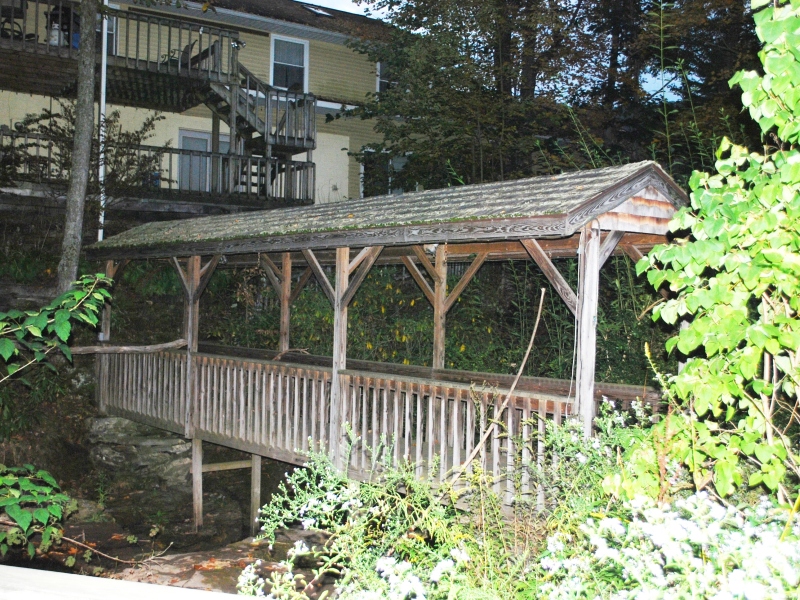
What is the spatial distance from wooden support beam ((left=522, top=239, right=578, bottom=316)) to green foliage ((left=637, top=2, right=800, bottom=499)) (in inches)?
97.7

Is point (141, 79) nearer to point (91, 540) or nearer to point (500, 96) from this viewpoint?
point (500, 96)

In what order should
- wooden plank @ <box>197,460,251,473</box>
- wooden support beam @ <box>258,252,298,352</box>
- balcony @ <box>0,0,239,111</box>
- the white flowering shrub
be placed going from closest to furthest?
the white flowering shrub, wooden support beam @ <box>258,252,298,352</box>, wooden plank @ <box>197,460,251,473</box>, balcony @ <box>0,0,239,111</box>

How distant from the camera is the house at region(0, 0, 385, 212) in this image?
16.2m

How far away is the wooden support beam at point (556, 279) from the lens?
6539 mm

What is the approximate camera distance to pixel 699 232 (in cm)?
386

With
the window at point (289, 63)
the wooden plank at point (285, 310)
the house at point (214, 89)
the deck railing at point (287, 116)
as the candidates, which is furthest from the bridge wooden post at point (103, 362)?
the window at point (289, 63)

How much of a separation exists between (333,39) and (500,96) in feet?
23.5

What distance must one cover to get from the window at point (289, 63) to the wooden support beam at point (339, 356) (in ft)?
47.9

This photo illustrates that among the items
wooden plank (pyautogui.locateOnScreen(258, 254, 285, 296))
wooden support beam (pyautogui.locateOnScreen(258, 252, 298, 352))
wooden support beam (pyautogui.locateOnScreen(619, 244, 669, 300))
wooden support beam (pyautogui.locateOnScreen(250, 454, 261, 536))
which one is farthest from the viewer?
wooden plank (pyautogui.locateOnScreen(258, 254, 285, 296))

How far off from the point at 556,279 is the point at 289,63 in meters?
17.5

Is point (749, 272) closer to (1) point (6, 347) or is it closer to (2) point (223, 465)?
(1) point (6, 347)

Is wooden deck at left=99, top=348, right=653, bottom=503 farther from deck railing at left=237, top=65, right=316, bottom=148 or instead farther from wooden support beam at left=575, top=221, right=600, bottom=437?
deck railing at left=237, top=65, right=316, bottom=148

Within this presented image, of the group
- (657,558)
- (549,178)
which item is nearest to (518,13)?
(549,178)

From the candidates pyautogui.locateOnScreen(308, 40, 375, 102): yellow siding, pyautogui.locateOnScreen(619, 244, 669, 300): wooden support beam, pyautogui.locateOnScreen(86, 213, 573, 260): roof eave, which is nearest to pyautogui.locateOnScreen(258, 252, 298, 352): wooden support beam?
pyautogui.locateOnScreen(86, 213, 573, 260): roof eave
